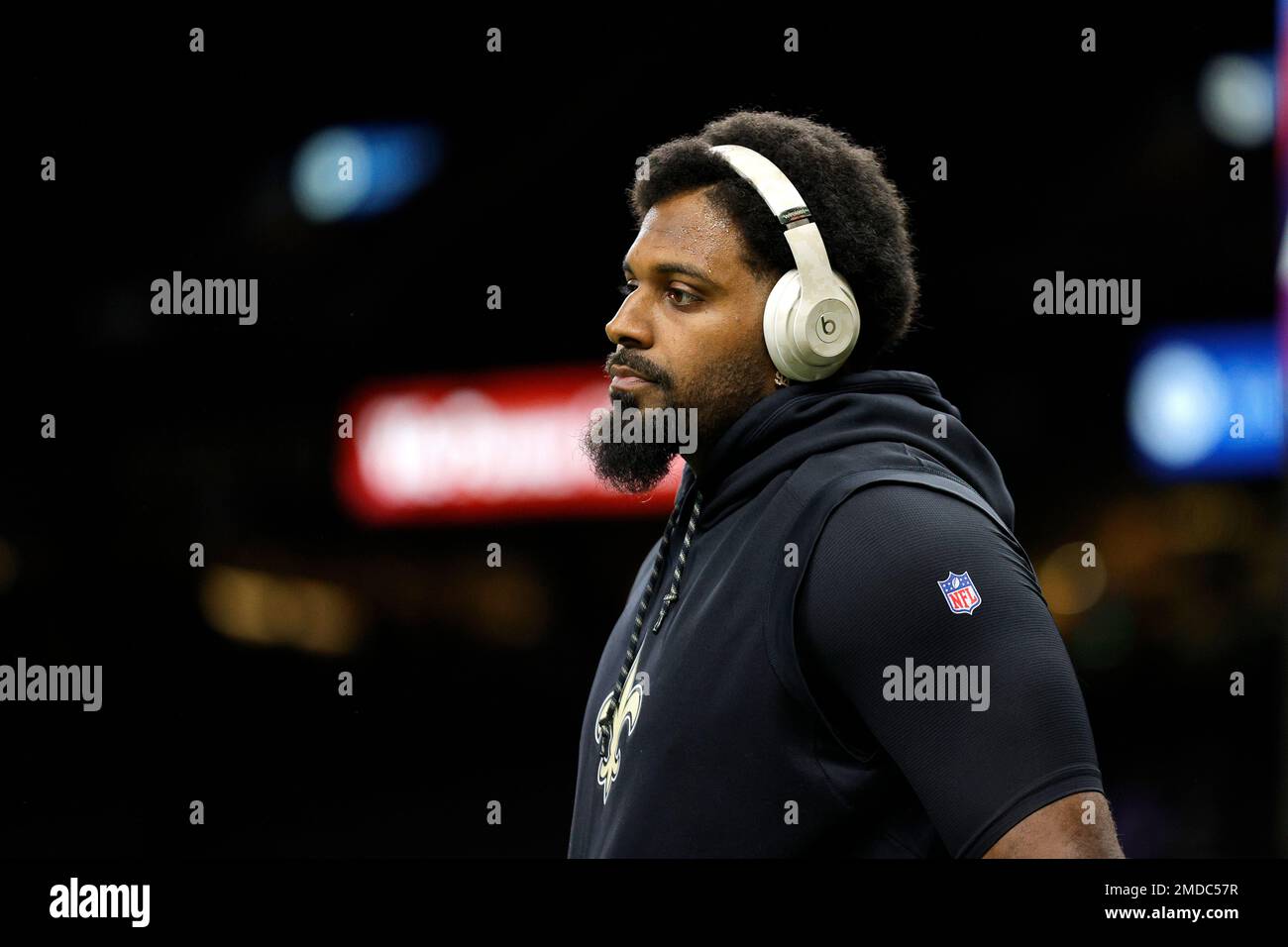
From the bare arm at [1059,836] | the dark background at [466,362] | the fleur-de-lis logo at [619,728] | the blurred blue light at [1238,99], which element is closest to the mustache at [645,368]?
the fleur-de-lis logo at [619,728]

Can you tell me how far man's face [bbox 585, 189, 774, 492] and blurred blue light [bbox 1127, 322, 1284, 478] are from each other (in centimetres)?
424

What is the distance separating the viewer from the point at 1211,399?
237 inches

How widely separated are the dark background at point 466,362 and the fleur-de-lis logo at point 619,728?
13.6 feet

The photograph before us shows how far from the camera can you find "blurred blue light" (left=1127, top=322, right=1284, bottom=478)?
5922mm

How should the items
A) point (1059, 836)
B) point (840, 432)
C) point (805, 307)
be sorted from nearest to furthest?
point (1059, 836)
point (840, 432)
point (805, 307)

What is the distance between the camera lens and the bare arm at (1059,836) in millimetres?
1693

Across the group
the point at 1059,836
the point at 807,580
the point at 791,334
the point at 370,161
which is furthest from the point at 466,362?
the point at 1059,836

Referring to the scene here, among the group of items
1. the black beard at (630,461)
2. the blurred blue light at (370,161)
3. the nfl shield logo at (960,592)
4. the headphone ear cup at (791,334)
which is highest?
the blurred blue light at (370,161)

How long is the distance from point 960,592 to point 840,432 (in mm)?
406

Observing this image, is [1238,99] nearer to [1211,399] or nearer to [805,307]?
[1211,399]

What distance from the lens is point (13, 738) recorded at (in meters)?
7.43

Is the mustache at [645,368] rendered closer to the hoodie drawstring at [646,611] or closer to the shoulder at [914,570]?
the hoodie drawstring at [646,611]

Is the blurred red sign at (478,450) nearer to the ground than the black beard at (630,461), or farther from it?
nearer to the ground
